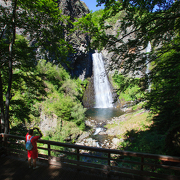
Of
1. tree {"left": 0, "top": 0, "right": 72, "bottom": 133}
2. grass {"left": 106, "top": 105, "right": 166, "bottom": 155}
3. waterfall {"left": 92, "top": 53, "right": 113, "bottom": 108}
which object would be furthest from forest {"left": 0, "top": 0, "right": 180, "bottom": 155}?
waterfall {"left": 92, "top": 53, "right": 113, "bottom": 108}

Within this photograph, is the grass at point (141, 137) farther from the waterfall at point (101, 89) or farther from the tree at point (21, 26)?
the waterfall at point (101, 89)

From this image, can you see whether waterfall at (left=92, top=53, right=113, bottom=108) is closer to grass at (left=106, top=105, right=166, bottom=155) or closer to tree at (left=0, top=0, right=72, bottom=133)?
grass at (left=106, top=105, right=166, bottom=155)

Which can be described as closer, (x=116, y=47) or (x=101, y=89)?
(x=116, y=47)

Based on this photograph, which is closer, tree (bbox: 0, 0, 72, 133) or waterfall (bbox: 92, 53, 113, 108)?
tree (bbox: 0, 0, 72, 133)

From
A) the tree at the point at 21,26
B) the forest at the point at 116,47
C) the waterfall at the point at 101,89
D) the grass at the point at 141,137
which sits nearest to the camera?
the forest at the point at 116,47

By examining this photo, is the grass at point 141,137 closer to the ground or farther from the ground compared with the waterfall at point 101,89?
closer to the ground

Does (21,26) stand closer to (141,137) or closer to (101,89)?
(141,137)

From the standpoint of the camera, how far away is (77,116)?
481 inches

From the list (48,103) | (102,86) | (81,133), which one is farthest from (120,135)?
(102,86)

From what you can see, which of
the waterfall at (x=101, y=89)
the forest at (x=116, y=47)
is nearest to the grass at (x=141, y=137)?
the forest at (x=116, y=47)

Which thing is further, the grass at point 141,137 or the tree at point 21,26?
the grass at point 141,137

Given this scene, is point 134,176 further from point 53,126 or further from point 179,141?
point 53,126

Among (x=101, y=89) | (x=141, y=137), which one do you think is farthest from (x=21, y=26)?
(x=101, y=89)

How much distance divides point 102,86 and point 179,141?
20801 millimetres
